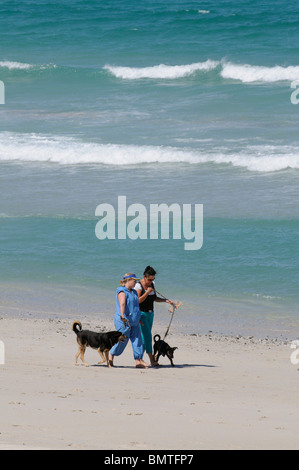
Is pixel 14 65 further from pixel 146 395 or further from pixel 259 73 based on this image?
pixel 146 395

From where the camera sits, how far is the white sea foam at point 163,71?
115 ft

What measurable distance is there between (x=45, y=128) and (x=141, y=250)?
39.9 feet

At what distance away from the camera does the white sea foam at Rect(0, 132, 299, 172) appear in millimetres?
22188

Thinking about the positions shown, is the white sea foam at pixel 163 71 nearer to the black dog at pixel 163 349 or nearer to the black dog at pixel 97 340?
the black dog at pixel 163 349

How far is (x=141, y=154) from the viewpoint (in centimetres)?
2338

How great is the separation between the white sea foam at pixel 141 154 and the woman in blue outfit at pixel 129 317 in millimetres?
11645

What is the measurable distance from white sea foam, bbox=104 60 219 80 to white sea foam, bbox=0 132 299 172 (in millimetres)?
10797

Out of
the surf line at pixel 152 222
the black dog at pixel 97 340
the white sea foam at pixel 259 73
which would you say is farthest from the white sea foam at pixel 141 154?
the black dog at pixel 97 340

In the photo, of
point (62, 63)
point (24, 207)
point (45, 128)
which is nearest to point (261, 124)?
point (45, 128)

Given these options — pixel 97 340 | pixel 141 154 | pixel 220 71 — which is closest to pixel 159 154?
pixel 141 154

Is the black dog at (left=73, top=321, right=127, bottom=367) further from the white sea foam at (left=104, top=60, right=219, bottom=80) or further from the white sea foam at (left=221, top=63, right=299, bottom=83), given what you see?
the white sea foam at (left=104, top=60, right=219, bottom=80)

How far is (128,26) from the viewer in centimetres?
4428

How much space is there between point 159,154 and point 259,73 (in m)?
12.1

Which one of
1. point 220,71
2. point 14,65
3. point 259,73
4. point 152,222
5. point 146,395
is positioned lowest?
point 146,395
